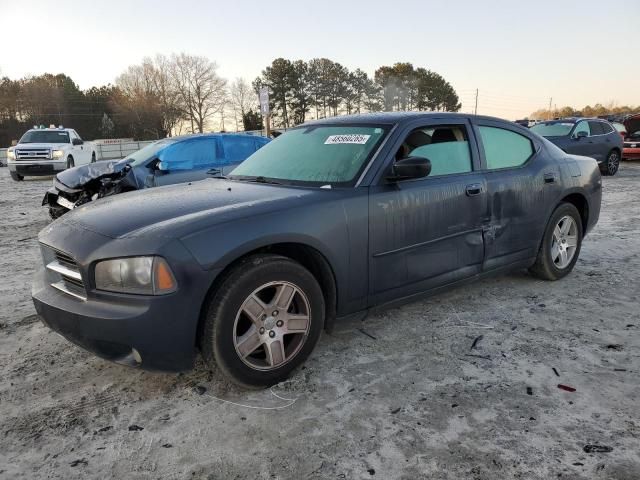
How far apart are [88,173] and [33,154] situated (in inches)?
358

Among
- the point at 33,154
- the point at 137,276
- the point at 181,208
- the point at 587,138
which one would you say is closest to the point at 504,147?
the point at 181,208

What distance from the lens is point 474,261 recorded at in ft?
12.3

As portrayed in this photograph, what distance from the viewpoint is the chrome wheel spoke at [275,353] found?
2741 mm

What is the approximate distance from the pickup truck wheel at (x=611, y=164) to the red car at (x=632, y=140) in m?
3.44

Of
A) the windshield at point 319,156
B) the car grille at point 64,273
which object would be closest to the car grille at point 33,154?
A: the windshield at point 319,156

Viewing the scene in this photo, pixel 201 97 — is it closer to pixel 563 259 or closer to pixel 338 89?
pixel 338 89

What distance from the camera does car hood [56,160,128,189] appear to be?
297 inches

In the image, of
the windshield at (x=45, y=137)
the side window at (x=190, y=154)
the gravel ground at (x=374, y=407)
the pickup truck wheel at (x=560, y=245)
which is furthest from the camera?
the windshield at (x=45, y=137)

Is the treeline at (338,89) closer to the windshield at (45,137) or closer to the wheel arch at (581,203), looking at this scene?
the windshield at (45,137)

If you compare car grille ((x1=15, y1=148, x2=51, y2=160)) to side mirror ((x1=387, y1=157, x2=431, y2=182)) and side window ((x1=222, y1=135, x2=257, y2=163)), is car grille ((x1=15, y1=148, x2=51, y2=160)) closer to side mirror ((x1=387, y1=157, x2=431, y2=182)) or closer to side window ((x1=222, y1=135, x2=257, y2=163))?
side window ((x1=222, y1=135, x2=257, y2=163))

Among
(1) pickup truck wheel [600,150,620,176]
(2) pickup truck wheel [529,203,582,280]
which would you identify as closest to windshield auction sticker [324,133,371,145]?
(2) pickup truck wheel [529,203,582,280]

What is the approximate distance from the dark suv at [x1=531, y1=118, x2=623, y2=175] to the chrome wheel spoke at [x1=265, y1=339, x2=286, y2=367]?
1199 centimetres

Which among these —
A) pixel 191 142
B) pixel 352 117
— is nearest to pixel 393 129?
pixel 352 117

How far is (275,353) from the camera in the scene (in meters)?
2.77
